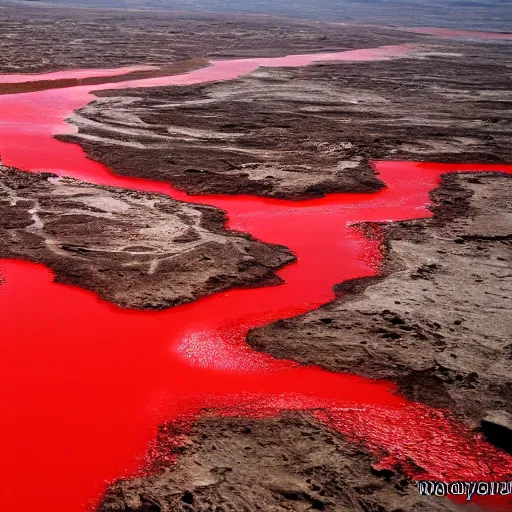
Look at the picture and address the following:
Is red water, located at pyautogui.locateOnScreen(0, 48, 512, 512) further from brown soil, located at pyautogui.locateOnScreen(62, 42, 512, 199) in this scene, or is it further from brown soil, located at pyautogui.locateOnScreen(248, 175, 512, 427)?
brown soil, located at pyautogui.locateOnScreen(62, 42, 512, 199)

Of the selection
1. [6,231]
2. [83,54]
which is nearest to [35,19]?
[83,54]

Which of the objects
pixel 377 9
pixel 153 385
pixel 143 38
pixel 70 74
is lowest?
pixel 153 385

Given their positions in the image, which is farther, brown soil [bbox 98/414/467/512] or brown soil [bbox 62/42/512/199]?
brown soil [bbox 62/42/512/199]

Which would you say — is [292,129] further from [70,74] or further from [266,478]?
[266,478]

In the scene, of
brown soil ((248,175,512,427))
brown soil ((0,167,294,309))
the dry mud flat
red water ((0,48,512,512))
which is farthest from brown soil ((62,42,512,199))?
brown soil ((248,175,512,427))

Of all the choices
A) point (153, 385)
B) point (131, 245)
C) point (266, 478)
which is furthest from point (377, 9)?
point (266, 478)

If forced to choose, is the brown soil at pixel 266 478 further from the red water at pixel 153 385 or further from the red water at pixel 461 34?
the red water at pixel 461 34
